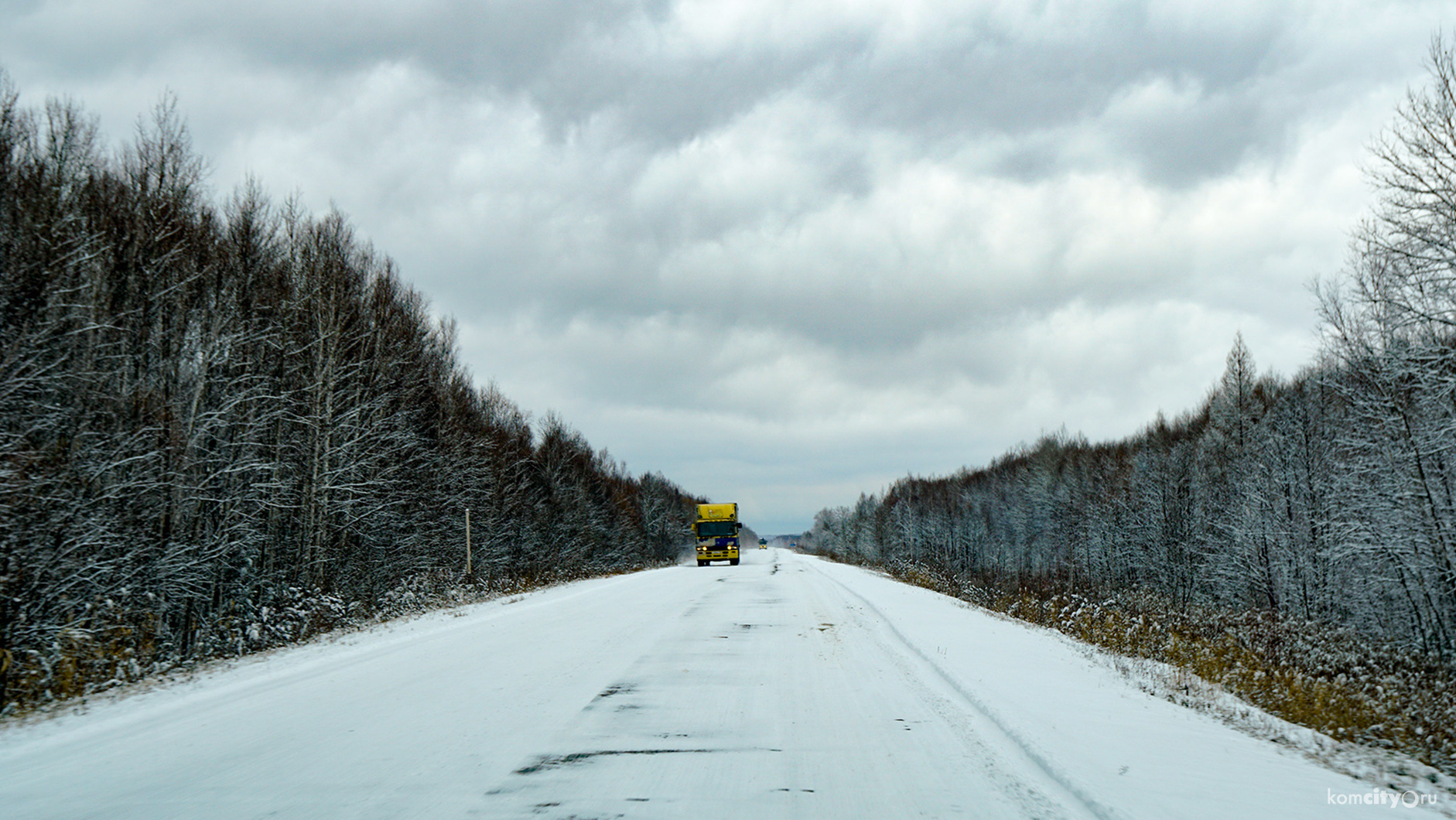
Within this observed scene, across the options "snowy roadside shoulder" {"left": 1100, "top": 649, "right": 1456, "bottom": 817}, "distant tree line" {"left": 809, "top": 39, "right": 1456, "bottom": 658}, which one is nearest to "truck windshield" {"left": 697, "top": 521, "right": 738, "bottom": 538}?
"distant tree line" {"left": 809, "top": 39, "right": 1456, "bottom": 658}

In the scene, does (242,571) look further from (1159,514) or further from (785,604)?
(1159,514)

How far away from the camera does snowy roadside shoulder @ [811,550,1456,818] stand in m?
4.36

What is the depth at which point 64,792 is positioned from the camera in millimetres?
4734

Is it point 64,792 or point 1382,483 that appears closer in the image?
point 64,792

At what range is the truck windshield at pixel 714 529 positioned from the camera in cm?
4788

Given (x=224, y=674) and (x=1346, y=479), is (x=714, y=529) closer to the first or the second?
(x=1346, y=479)

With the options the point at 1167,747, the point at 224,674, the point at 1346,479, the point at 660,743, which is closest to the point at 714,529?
the point at 1346,479

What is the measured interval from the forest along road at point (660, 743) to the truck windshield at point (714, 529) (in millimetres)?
37482

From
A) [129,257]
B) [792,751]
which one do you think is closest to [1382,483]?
[792,751]

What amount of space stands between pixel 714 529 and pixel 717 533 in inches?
13.6

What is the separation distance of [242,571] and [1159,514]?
42.5m

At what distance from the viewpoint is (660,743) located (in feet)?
18.5

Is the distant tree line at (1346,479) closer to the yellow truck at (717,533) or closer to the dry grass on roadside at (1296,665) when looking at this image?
the dry grass on roadside at (1296,665)

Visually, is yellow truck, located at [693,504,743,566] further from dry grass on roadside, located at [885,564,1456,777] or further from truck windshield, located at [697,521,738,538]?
dry grass on roadside, located at [885,564,1456,777]
